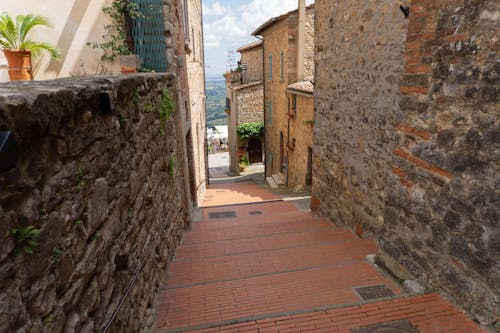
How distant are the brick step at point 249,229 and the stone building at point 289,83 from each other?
4.49 metres

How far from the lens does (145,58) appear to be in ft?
19.1

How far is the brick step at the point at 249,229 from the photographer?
19.9 ft

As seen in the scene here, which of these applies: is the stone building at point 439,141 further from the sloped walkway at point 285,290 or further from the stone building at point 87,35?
the stone building at point 87,35

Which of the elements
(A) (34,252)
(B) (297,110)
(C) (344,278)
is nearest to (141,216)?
(A) (34,252)

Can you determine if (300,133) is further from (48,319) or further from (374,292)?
(48,319)

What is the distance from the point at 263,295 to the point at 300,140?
878cm

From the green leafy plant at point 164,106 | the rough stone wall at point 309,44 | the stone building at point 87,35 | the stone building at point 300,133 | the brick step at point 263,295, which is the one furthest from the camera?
the rough stone wall at point 309,44

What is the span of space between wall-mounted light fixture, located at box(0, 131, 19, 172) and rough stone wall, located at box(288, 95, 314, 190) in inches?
384

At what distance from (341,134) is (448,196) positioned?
10.9ft

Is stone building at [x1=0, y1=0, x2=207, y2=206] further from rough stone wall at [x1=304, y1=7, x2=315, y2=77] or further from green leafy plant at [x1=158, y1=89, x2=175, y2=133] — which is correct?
rough stone wall at [x1=304, y1=7, x2=315, y2=77]

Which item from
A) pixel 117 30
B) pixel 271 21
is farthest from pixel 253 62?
pixel 117 30

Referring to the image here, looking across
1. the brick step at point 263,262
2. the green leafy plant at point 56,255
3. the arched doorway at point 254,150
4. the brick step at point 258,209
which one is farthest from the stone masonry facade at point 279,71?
the green leafy plant at point 56,255

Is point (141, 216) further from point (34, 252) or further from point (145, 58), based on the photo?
point (145, 58)

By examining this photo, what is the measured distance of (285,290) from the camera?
12.2 feet
